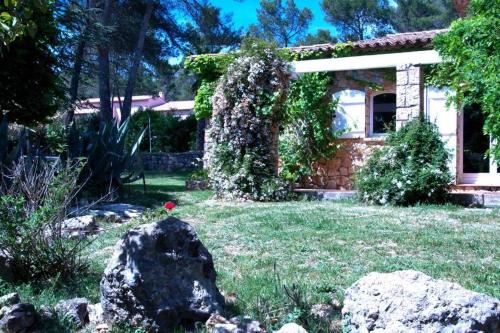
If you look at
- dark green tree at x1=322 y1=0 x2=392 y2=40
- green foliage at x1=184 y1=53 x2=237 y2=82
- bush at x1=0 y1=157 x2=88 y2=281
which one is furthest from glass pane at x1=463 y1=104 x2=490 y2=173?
dark green tree at x1=322 y1=0 x2=392 y2=40

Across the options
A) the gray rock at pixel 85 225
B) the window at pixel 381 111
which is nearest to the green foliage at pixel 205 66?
the window at pixel 381 111

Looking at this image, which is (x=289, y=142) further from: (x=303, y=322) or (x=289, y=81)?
(x=303, y=322)

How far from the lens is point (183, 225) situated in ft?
14.1

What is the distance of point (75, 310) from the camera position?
165 inches

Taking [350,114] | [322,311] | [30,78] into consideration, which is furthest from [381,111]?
[322,311]

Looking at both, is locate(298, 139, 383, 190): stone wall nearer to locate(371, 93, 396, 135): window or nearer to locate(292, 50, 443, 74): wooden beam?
locate(371, 93, 396, 135): window

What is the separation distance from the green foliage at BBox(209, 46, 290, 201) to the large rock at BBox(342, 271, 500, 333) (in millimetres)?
7643

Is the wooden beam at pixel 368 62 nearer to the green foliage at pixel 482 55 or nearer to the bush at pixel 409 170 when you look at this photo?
the bush at pixel 409 170

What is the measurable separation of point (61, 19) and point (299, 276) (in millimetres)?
10712

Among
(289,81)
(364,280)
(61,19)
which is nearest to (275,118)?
(289,81)

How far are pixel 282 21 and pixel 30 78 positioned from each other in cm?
2631

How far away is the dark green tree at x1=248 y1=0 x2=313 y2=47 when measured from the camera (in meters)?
35.4

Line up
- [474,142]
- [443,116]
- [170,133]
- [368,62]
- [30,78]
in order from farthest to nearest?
[170,133] → [474,142] → [443,116] → [368,62] → [30,78]

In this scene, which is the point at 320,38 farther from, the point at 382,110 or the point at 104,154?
the point at 104,154
